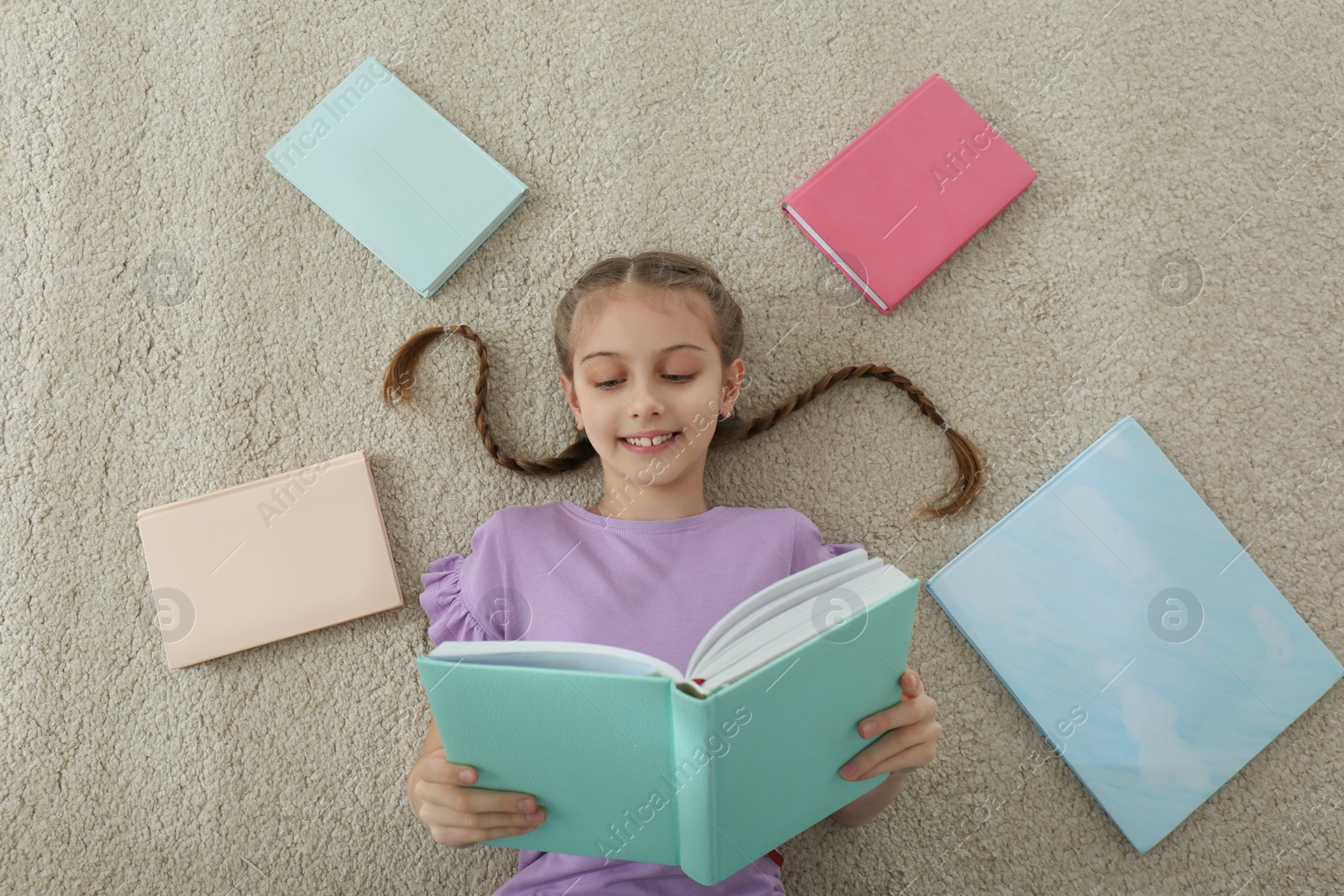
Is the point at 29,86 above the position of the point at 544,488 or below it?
above

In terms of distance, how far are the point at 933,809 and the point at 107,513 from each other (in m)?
1.06

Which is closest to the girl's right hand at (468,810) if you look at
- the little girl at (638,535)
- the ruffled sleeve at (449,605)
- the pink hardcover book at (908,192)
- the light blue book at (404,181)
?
the little girl at (638,535)

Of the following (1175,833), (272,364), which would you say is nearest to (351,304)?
(272,364)

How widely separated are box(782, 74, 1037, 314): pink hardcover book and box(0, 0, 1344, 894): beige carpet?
0.04 metres

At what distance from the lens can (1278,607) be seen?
101cm

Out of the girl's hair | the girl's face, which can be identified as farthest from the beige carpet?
the girl's face

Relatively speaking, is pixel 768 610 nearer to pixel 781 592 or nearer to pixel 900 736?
pixel 781 592

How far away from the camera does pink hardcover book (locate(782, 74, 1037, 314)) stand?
40.6 inches

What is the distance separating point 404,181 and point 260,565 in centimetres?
50

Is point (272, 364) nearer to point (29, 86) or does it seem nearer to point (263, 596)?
point (263, 596)

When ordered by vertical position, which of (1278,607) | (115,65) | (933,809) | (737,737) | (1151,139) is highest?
(1151,139)

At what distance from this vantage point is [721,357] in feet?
3.09

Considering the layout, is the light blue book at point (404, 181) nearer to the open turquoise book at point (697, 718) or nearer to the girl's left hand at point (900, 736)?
the open turquoise book at point (697, 718)

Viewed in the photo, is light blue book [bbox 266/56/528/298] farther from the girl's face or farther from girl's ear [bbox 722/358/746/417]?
girl's ear [bbox 722/358/746/417]
